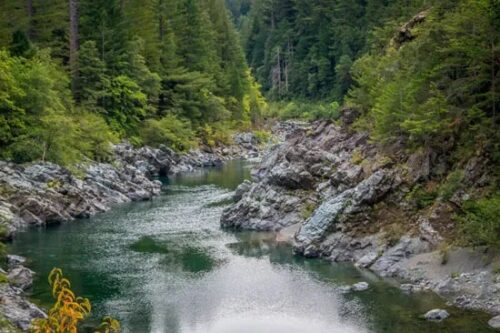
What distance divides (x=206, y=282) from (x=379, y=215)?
1078 centimetres

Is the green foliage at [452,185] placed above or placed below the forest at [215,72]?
below

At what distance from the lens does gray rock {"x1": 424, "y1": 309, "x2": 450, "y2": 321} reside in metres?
25.4

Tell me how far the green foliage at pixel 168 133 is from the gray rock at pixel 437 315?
4941 cm

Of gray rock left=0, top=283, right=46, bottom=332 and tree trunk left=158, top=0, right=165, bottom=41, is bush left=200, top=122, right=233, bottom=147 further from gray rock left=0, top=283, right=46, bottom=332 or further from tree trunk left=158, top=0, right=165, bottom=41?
gray rock left=0, top=283, right=46, bottom=332

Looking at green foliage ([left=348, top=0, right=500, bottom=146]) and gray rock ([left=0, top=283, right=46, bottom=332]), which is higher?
green foliage ([left=348, top=0, right=500, bottom=146])

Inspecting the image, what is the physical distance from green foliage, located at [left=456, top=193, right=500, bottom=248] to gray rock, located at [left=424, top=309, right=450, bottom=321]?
188 inches

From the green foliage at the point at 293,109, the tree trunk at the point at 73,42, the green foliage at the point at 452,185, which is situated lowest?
the green foliage at the point at 293,109

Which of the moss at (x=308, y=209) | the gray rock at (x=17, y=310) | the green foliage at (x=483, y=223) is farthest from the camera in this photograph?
the moss at (x=308, y=209)

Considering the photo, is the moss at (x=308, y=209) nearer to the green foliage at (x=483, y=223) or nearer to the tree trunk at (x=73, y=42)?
the green foliage at (x=483, y=223)

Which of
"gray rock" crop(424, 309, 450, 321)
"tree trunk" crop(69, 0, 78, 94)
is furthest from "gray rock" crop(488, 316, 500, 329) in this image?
"tree trunk" crop(69, 0, 78, 94)

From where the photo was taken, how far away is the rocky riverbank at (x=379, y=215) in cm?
2970

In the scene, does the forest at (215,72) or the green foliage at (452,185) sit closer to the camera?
the green foliage at (452,185)

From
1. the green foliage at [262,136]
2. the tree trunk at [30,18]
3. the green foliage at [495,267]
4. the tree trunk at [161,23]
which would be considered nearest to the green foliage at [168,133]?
the tree trunk at [161,23]

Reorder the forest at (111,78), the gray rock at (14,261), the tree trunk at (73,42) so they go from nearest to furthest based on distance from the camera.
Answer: the gray rock at (14,261), the forest at (111,78), the tree trunk at (73,42)
